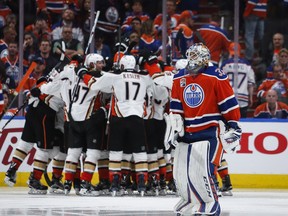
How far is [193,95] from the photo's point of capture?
31.9ft

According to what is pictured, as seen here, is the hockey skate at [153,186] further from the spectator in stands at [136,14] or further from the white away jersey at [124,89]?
the spectator in stands at [136,14]

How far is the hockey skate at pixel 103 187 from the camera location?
14461 mm

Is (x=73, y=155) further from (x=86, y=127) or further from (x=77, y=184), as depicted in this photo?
(x=77, y=184)

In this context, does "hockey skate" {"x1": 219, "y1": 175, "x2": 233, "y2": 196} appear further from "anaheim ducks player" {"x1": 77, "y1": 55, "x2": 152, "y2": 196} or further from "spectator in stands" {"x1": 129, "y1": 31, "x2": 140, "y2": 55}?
"spectator in stands" {"x1": 129, "y1": 31, "x2": 140, "y2": 55}

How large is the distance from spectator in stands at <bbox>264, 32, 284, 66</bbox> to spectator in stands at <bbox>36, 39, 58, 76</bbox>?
316 cm

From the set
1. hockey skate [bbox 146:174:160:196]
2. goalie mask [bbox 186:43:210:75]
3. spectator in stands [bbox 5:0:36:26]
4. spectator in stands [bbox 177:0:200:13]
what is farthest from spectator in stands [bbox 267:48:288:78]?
goalie mask [bbox 186:43:210:75]

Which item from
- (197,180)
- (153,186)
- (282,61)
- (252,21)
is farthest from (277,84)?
(197,180)

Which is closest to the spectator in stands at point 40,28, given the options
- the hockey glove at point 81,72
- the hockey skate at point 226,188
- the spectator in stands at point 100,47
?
the spectator in stands at point 100,47

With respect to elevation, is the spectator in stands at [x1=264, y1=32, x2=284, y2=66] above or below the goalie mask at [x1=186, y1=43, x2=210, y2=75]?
below

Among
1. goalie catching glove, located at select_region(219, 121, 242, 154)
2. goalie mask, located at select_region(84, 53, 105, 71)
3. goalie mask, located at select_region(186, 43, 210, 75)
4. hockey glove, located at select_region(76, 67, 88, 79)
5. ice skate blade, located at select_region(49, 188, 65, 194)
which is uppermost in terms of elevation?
goalie mask, located at select_region(186, 43, 210, 75)

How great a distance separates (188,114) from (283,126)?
6.35m

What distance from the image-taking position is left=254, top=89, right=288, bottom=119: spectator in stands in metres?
16.1

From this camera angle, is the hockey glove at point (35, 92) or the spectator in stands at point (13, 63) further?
the spectator in stands at point (13, 63)

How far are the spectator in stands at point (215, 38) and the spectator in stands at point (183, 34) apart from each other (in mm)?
135
